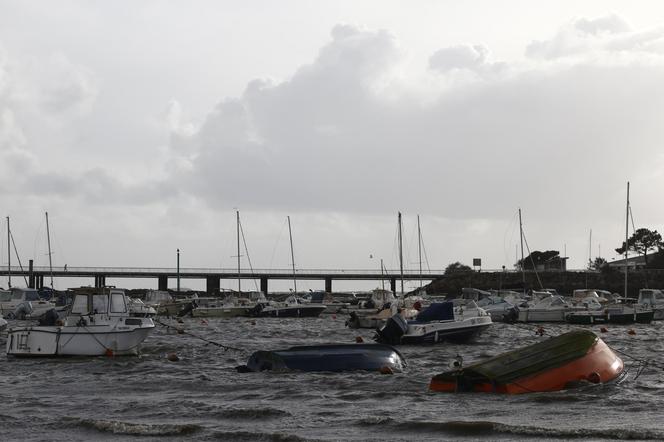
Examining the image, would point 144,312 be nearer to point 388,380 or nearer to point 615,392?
point 388,380

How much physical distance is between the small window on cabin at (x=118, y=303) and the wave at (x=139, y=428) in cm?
1647

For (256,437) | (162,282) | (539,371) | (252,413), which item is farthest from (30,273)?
(256,437)

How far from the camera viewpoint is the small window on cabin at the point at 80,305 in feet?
119

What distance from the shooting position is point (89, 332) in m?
34.1

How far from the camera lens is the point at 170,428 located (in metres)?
19.3

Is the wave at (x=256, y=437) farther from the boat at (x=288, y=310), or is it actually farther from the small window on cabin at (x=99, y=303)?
the boat at (x=288, y=310)

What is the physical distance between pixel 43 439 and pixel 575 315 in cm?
4946

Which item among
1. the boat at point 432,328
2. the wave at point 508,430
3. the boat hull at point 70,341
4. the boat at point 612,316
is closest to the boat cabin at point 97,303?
the boat hull at point 70,341

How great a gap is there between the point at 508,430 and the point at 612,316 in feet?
157

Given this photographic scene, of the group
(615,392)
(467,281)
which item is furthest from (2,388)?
(467,281)

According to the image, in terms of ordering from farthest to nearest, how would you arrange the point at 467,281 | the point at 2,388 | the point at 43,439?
the point at 467,281
the point at 2,388
the point at 43,439

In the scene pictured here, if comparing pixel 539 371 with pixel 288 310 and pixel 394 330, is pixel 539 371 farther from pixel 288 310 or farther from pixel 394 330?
pixel 288 310

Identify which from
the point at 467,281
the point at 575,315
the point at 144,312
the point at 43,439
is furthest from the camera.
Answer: the point at 467,281

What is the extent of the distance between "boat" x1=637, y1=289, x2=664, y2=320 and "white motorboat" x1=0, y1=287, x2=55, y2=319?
4727cm
